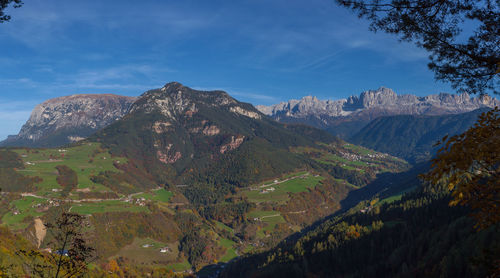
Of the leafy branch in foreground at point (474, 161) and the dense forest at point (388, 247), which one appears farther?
the dense forest at point (388, 247)

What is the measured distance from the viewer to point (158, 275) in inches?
6870

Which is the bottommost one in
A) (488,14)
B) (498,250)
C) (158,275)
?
(158,275)

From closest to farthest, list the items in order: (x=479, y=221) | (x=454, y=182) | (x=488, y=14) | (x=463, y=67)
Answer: (x=454, y=182) < (x=479, y=221) < (x=488, y=14) < (x=463, y=67)

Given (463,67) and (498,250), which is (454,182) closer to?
(498,250)

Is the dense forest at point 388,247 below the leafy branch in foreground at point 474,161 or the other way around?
below

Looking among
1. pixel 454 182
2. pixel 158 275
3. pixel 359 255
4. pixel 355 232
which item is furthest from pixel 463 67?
pixel 158 275

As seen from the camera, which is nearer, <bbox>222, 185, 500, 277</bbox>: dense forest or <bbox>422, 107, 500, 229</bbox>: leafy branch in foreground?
<bbox>422, 107, 500, 229</bbox>: leafy branch in foreground

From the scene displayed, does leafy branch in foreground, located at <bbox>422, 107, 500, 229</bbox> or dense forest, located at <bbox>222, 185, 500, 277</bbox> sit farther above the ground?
leafy branch in foreground, located at <bbox>422, 107, 500, 229</bbox>

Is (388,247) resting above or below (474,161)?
below

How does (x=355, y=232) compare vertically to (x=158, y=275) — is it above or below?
above

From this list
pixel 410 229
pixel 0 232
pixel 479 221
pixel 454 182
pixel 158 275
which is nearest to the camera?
pixel 454 182

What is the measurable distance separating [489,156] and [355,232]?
166m

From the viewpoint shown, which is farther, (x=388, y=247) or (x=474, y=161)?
(x=388, y=247)

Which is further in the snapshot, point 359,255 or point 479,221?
point 359,255
